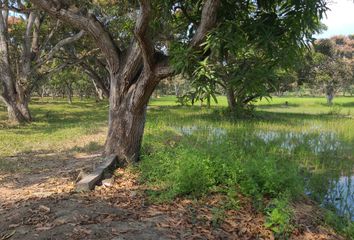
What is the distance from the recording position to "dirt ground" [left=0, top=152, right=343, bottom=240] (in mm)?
4141

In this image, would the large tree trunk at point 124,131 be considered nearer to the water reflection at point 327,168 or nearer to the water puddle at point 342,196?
the water reflection at point 327,168

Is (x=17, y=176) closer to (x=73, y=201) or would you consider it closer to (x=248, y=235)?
(x=73, y=201)

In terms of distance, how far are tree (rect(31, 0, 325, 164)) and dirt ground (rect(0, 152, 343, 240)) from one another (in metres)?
1.24

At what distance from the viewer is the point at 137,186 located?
586 centimetres

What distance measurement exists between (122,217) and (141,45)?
8.96 ft

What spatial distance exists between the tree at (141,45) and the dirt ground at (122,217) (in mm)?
1241

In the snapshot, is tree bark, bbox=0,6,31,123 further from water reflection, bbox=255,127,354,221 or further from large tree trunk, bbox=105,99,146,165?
large tree trunk, bbox=105,99,146,165

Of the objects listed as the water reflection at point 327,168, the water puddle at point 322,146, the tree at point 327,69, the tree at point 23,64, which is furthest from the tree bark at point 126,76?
the tree at point 327,69

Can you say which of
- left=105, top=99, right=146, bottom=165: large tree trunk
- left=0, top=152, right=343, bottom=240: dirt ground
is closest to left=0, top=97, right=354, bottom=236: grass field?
left=0, top=152, right=343, bottom=240: dirt ground

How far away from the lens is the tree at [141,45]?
5.47 m

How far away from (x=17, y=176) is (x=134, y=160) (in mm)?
2342

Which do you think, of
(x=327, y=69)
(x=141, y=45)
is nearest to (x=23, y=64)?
(x=141, y=45)

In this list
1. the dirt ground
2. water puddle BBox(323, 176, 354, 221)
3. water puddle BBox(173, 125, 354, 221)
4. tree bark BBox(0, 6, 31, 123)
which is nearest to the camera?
the dirt ground

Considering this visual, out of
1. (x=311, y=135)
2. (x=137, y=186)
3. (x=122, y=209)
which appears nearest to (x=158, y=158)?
(x=137, y=186)
